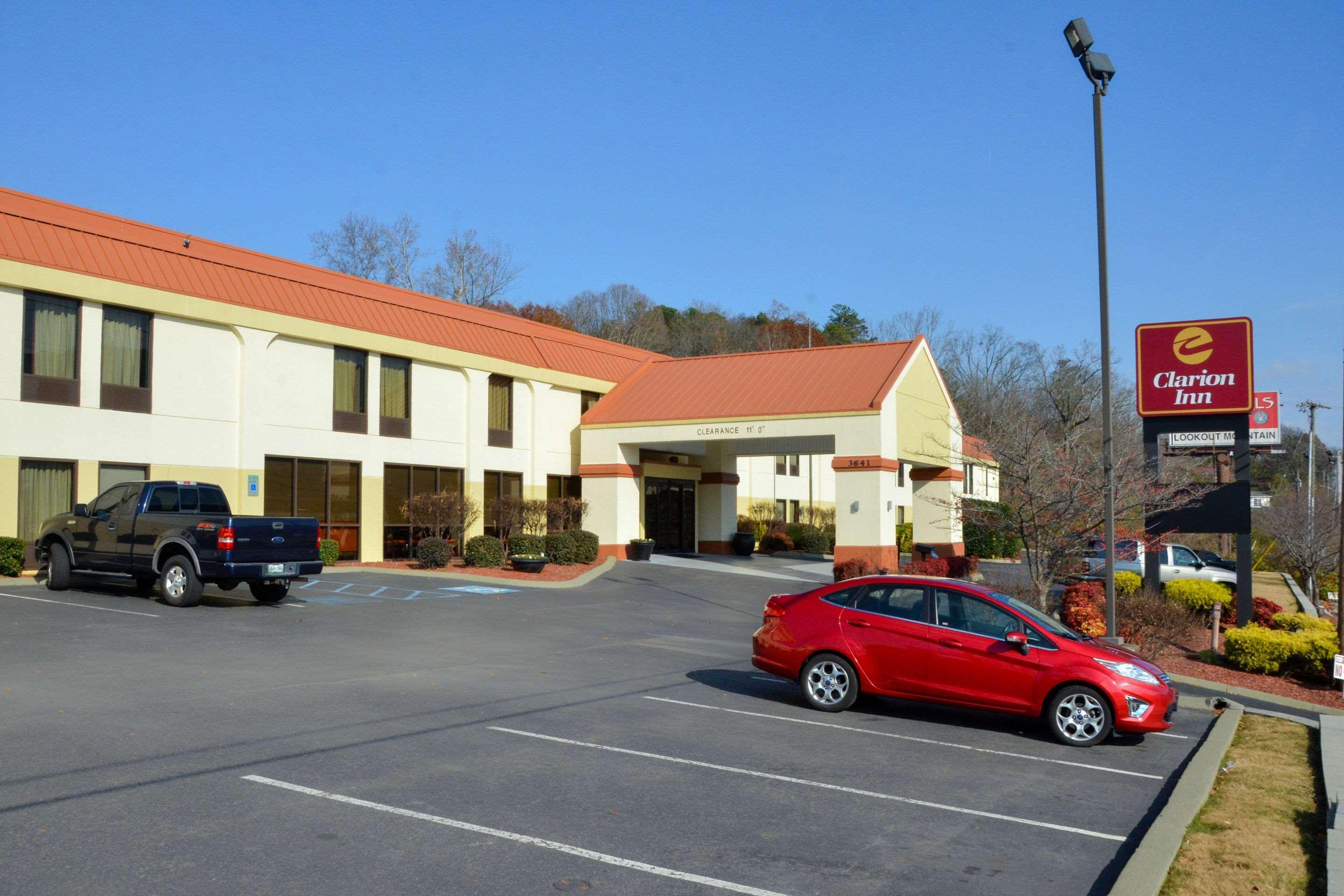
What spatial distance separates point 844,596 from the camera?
11789 millimetres

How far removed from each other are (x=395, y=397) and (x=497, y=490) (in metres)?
4.75

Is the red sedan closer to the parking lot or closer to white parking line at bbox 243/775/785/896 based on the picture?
the parking lot

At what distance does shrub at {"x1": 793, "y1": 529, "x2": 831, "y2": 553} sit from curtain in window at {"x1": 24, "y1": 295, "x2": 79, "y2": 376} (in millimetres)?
28170

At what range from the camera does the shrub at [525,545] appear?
29.3 metres

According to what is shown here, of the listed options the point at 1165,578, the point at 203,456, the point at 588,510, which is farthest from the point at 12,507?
the point at 1165,578

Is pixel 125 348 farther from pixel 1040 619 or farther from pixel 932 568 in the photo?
pixel 1040 619

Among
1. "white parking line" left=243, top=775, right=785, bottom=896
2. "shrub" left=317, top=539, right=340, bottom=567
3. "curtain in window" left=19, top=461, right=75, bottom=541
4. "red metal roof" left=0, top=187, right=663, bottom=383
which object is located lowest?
"white parking line" left=243, top=775, right=785, bottom=896

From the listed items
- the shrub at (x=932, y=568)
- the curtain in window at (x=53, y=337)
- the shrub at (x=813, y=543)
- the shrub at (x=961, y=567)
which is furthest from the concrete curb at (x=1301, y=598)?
the curtain in window at (x=53, y=337)

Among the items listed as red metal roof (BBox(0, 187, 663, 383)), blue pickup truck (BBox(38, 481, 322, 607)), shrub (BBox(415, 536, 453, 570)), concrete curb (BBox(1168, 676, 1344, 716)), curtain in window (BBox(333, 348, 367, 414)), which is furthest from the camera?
curtain in window (BBox(333, 348, 367, 414))

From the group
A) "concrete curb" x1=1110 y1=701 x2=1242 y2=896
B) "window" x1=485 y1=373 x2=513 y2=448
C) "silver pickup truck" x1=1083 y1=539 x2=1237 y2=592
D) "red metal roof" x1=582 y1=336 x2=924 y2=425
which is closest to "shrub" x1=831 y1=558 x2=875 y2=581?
"red metal roof" x1=582 y1=336 x2=924 y2=425

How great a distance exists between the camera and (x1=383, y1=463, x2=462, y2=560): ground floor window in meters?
29.4

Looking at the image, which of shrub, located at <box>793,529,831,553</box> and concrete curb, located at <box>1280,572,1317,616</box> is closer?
concrete curb, located at <box>1280,572,1317,616</box>

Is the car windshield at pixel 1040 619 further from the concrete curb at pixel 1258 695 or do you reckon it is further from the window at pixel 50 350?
the window at pixel 50 350

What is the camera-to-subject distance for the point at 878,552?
1184 inches
